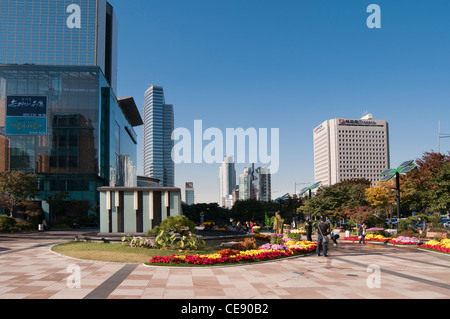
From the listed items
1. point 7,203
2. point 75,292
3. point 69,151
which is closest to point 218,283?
point 75,292

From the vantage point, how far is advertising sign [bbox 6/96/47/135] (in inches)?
2958

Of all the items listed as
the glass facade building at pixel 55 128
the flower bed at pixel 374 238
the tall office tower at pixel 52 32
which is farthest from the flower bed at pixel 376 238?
the tall office tower at pixel 52 32

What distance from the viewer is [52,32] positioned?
11475cm

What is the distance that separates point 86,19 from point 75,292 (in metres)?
116

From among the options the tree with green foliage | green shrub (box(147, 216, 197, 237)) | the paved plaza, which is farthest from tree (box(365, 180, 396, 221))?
green shrub (box(147, 216, 197, 237))

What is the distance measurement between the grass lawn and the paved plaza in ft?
2.98

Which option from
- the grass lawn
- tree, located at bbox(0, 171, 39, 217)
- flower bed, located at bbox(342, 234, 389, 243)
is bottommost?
flower bed, located at bbox(342, 234, 389, 243)

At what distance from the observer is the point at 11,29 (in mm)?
113625

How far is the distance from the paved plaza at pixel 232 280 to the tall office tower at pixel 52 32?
348 ft

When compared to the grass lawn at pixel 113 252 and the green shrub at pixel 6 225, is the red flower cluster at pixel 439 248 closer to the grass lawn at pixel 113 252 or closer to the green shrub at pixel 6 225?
the grass lawn at pixel 113 252

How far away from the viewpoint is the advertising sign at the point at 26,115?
75.1 meters

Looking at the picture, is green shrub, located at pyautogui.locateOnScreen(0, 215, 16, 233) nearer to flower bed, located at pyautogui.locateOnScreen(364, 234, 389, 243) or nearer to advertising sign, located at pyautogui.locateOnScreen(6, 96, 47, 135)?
flower bed, located at pyautogui.locateOnScreen(364, 234, 389, 243)

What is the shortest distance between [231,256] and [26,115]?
2915 inches
